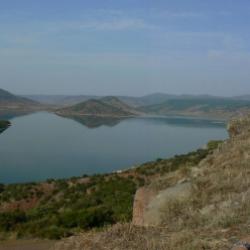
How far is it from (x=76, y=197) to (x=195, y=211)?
18.2 meters

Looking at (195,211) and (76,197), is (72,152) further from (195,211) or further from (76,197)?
(195,211)

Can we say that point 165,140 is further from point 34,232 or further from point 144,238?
point 144,238

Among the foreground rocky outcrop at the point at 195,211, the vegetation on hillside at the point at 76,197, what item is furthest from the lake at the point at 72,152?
the foreground rocky outcrop at the point at 195,211

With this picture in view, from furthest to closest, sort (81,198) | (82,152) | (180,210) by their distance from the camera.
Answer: (82,152) → (81,198) → (180,210)

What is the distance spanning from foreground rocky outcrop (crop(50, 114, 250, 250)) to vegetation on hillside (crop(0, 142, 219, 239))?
6.21 metres

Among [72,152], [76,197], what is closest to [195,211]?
[76,197]

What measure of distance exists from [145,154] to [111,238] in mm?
66946

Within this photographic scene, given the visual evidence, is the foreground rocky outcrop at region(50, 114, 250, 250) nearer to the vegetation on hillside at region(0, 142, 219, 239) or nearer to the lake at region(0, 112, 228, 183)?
the vegetation on hillside at region(0, 142, 219, 239)

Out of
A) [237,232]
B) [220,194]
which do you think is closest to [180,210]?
[220,194]

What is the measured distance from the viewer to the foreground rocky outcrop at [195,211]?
4879 millimetres

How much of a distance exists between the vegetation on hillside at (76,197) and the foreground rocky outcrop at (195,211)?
6.21m

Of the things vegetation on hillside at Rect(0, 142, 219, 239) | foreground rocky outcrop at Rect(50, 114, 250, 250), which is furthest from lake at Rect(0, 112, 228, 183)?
foreground rocky outcrop at Rect(50, 114, 250, 250)

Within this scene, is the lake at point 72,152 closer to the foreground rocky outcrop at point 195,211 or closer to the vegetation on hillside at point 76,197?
the vegetation on hillside at point 76,197

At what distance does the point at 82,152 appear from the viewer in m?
71.0
